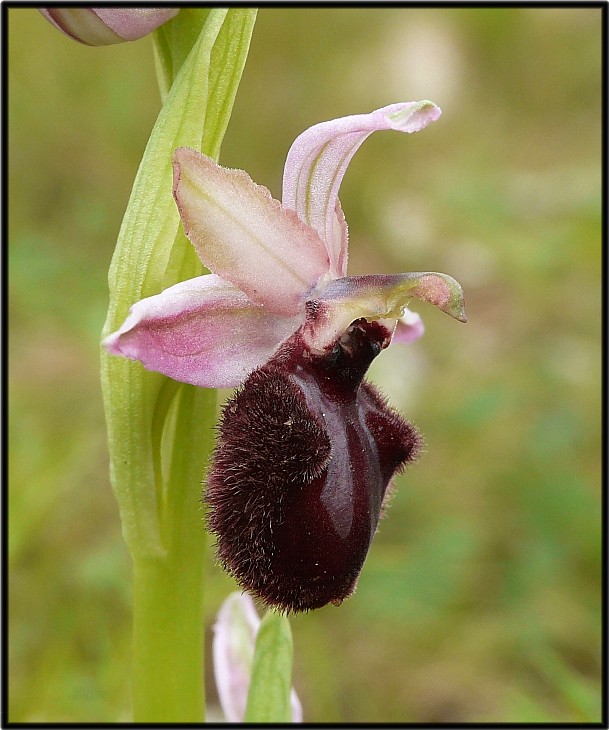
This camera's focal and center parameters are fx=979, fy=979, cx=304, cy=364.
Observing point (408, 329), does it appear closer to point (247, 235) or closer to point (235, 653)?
point (247, 235)

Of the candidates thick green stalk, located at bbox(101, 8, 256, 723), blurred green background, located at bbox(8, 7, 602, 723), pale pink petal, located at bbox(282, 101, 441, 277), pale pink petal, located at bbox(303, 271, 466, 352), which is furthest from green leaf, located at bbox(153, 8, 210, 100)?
blurred green background, located at bbox(8, 7, 602, 723)

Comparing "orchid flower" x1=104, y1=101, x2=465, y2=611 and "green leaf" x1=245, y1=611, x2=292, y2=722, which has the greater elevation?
"orchid flower" x1=104, y1=101, x2=465, y2=611

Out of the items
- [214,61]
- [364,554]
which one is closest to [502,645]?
[364,554]

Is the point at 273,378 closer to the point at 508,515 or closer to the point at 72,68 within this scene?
the point at 508,515

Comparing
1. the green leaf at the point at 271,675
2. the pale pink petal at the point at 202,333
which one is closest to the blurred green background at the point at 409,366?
the green leaf at the point at 271,675

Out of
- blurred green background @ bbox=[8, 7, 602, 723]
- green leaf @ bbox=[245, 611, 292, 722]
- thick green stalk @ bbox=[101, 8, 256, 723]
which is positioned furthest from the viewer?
blurred green background @ bbox=[8, 7, 602, 723]

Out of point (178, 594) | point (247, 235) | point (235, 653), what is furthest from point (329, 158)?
point (235, 653)

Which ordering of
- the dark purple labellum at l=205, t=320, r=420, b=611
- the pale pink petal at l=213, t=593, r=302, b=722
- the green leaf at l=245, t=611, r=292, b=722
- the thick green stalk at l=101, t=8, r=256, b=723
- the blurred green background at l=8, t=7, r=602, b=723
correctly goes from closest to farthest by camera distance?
the dark purple labellum at l=205, t=320, r=420, b=611
the thick green stalk at l=101, t=8, r=256, b=723
the green leaf at l=245, t=611, r=292, b=722
the pale pink petal at l=213, t=593, r=302, b=722
the blurred green background at l=8, t=7, r=602, b=723

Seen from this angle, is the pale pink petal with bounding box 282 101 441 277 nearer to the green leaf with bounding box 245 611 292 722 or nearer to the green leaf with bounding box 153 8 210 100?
the green leaf with bounding box 153 8 210 100
